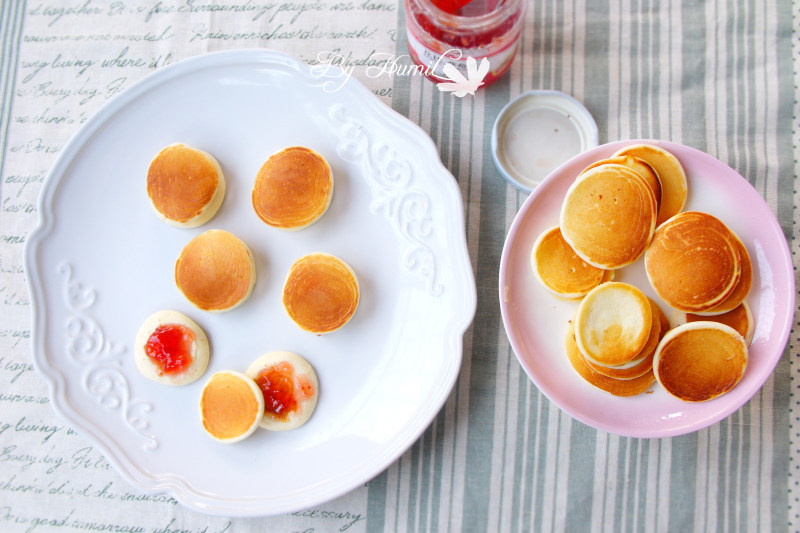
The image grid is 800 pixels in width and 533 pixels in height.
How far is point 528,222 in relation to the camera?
100cm

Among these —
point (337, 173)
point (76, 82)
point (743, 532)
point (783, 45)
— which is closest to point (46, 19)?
point (76, 82)

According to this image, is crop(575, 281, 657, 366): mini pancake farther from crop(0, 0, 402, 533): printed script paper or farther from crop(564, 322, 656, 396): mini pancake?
crop(0, 0, 402, 533): printed script paper

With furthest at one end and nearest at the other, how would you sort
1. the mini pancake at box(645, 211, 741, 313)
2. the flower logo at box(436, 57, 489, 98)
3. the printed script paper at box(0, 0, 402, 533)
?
1. the printed script paper at box(0, 0, 402, 533)
2. the flower logo at box(436, 57, 489, 98)
3. the mini pancake at box(645, 211, 741, 313)

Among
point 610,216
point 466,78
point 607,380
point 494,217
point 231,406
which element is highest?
point 466,78

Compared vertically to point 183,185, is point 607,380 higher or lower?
lower

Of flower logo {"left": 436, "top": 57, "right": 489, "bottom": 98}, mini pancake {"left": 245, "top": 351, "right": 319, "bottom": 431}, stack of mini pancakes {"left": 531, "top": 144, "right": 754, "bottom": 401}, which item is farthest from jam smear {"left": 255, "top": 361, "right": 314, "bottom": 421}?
flower logo {"left": 436, "top": 57, "right": 489, "bottom": 98}

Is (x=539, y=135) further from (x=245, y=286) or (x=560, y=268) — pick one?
(x=245, y=286)

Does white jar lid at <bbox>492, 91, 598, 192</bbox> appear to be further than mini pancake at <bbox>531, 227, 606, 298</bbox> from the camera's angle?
Yes

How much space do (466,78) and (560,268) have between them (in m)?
0.39

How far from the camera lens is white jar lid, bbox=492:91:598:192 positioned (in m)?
1.09

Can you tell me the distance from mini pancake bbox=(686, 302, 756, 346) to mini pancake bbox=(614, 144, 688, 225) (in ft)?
0.58

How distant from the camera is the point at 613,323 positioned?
0.94 m

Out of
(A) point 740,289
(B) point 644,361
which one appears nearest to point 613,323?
(B) point 644,361

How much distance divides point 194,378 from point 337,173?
1.56ft
